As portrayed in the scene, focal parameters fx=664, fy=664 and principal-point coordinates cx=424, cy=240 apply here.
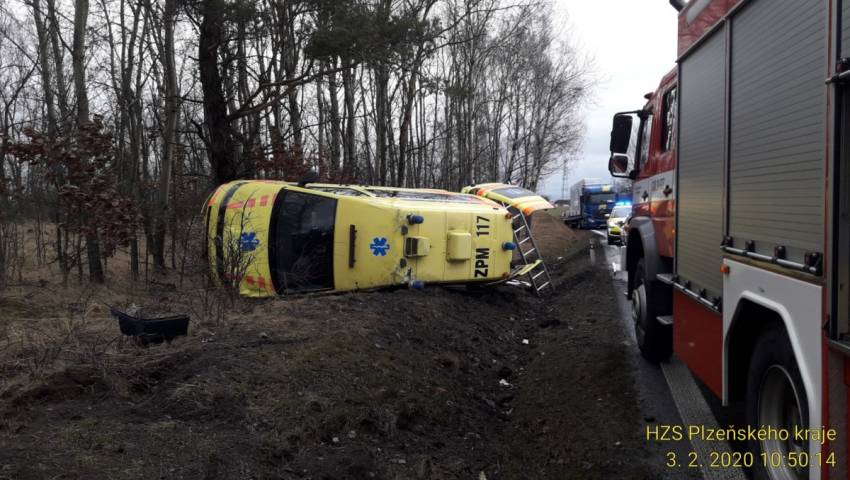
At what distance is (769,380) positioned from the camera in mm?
3361

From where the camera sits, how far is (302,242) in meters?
9.25

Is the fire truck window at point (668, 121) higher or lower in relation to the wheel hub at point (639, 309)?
higher

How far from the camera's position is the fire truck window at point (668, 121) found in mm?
6318

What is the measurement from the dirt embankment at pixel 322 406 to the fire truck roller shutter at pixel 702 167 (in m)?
1.35

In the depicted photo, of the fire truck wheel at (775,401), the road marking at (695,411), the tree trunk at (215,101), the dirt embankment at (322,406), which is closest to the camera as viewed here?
the fire truck wheel at (775,401)

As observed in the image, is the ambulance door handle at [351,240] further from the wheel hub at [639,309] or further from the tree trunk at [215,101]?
the tree trunk at [215,101]

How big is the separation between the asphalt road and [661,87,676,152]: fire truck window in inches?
75.7

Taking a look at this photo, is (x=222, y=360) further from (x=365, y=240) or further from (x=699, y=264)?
(x=365, y=240)

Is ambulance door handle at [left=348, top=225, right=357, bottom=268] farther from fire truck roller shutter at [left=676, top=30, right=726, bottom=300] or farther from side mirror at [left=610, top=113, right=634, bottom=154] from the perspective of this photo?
fire truck roller shutter at [left=676, top=30, right=726, bottom=300]

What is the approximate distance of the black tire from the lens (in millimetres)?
6449

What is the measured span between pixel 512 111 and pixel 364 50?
3233 cm

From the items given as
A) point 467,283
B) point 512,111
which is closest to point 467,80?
point 512,111

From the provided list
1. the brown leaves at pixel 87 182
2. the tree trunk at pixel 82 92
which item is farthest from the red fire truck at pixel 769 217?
the tree trunk at pixel 82 92

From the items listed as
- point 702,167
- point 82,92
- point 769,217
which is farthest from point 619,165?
point 82,92
